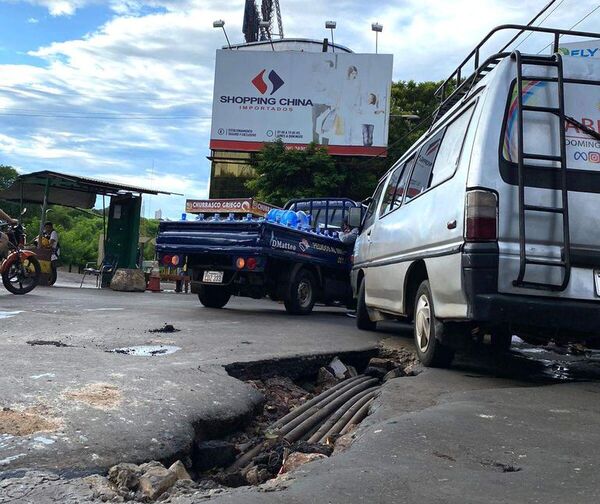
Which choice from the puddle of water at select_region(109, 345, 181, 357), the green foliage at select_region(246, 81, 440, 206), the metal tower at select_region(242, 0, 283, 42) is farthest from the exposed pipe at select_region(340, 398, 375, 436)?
the metal tower at select_region(242, 0, 283, 42)

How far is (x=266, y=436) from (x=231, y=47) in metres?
32.6

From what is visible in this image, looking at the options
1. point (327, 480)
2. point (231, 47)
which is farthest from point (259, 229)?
point (231, 47)

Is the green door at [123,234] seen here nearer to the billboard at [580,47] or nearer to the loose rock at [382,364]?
the loose rock at [382,364]

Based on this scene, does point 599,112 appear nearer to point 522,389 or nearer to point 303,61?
point 522,389

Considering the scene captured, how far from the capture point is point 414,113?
3033 centimetres

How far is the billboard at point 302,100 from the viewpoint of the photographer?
27.9m

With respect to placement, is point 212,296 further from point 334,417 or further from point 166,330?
point 334,417

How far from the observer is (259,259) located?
9.12m

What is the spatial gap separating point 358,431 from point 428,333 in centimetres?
216

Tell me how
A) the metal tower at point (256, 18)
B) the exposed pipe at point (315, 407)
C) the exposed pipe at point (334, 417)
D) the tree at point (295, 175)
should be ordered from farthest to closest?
1. the metal tower at point (256, 18)
2. the tree at point (295, 175)
3. the exposed pipe at point (315, 407)
4. the exposed pipe at point (334, 417)

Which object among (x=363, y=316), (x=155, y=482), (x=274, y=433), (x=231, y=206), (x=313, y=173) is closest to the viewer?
(x=155, y=482)

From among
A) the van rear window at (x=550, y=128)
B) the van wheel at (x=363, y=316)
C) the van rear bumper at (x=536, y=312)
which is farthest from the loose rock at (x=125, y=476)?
the van wheel at (x=363, y=316)

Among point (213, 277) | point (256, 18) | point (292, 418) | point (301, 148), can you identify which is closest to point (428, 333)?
point (292, 418)

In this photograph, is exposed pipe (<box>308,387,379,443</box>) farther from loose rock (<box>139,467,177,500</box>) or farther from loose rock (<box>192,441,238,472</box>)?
loose rock (<box>139,467,177,500</box>)
